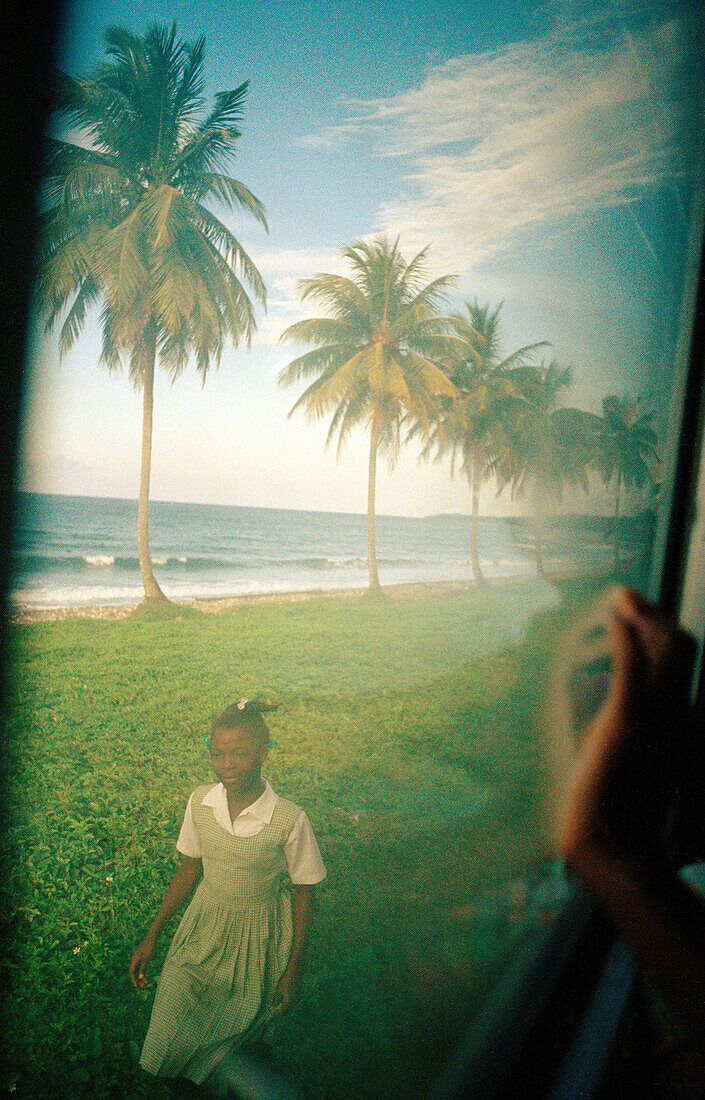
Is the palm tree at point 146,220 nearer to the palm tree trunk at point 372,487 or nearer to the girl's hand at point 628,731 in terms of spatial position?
the palm tree trunk at point 372,487

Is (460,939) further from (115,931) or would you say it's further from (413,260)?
(413,260)

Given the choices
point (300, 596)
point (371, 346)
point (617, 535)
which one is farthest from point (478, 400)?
point (300, 596)

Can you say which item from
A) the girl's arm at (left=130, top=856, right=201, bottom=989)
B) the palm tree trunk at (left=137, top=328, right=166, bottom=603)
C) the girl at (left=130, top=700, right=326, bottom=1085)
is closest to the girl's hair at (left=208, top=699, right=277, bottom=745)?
the girl at (left=130, top=700, right=326, bottom=1085)

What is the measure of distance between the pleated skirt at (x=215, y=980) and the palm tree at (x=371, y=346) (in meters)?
1.05

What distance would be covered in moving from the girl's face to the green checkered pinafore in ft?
0.23

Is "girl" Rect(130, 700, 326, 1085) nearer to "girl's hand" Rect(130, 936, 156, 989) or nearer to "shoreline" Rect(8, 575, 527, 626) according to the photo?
"girl's hand" Rect(130, 936, 156, 989)

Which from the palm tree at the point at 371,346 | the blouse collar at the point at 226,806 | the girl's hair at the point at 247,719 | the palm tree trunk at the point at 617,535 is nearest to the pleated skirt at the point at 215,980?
the blouse collar at the point at 226,806

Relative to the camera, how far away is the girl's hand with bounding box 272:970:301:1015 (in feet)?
4.51

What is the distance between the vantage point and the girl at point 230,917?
129 centimetres

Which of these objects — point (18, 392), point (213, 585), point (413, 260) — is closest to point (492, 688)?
point (213, 585)

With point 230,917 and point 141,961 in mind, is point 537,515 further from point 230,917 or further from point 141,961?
point 141,961

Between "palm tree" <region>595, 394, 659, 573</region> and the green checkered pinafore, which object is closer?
the green checkered pinafore

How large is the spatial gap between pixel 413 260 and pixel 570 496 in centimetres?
94

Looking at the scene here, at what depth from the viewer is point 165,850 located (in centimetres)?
143
